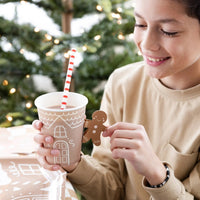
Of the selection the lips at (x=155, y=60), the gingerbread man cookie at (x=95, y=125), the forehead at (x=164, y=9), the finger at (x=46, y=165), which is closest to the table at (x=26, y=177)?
the finger at (x=46, y=165)

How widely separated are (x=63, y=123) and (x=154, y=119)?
45 centimetres

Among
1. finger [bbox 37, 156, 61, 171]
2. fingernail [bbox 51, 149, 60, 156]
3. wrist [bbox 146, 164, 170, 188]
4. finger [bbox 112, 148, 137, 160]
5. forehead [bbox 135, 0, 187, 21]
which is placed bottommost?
wrist [bbox 146, 164, 170, 188]

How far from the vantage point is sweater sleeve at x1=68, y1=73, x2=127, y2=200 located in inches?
42.9

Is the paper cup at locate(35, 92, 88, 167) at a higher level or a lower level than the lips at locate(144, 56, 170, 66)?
lower

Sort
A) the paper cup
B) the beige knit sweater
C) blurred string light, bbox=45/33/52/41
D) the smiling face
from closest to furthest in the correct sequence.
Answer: the paper cup, the smiling face, the beige knit sweater, blurred string light, bbox=45/33/52/41

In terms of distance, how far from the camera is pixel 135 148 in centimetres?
88

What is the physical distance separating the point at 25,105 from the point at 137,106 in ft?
3.45

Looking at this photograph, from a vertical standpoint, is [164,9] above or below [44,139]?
above

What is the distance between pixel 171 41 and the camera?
3.03 ft

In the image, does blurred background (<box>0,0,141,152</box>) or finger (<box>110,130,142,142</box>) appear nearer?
finger (<box>110,130,142,142</box>)

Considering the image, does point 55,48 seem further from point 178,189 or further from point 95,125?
point 178,189

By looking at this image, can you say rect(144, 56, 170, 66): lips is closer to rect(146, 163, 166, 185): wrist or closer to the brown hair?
the brown hair

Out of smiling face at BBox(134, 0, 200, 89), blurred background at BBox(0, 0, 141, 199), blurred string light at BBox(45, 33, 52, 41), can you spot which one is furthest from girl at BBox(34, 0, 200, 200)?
blurred string light at BBox(45, 33, 52, 41)

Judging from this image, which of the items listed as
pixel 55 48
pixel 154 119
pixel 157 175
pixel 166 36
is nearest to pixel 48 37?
pixel 55 48
